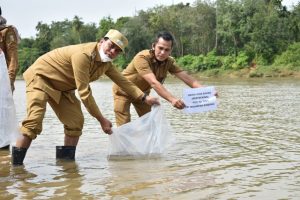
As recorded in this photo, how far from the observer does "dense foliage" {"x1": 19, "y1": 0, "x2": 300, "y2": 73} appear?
A: 56594 mm

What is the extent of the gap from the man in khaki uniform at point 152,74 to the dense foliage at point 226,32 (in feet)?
146

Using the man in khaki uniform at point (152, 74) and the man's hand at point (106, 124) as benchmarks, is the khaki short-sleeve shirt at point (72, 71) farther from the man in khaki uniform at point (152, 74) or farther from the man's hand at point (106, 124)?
the man in khaki uniform at point (152, 74)

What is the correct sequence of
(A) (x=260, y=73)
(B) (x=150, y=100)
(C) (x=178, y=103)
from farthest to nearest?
(A) (x=260, y=73)
(B) (x=150, y=100)
(C) (x=178, y=103)

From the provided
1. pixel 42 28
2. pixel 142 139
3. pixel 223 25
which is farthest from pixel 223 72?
pixel 42 28

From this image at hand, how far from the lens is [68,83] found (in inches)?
228

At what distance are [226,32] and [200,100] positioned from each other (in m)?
57.7

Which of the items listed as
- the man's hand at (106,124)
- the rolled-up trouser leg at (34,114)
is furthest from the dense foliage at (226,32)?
the rolled-up trouser leg at (34,114)

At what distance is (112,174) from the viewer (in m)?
5.32

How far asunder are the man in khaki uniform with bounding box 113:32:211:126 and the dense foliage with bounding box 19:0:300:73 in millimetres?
44387

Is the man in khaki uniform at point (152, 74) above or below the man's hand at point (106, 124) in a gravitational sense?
above

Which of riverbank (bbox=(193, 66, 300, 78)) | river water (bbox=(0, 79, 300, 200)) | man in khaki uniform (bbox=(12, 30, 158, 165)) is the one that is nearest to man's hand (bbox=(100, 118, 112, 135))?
man in khaki uniform (bbox=(12, 30, 158, 165))

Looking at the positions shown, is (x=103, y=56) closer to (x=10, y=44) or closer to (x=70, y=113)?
(x=70, y=113)

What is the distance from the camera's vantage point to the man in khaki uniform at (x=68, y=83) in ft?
17.8

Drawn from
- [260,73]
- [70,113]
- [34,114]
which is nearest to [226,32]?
[260,73]
